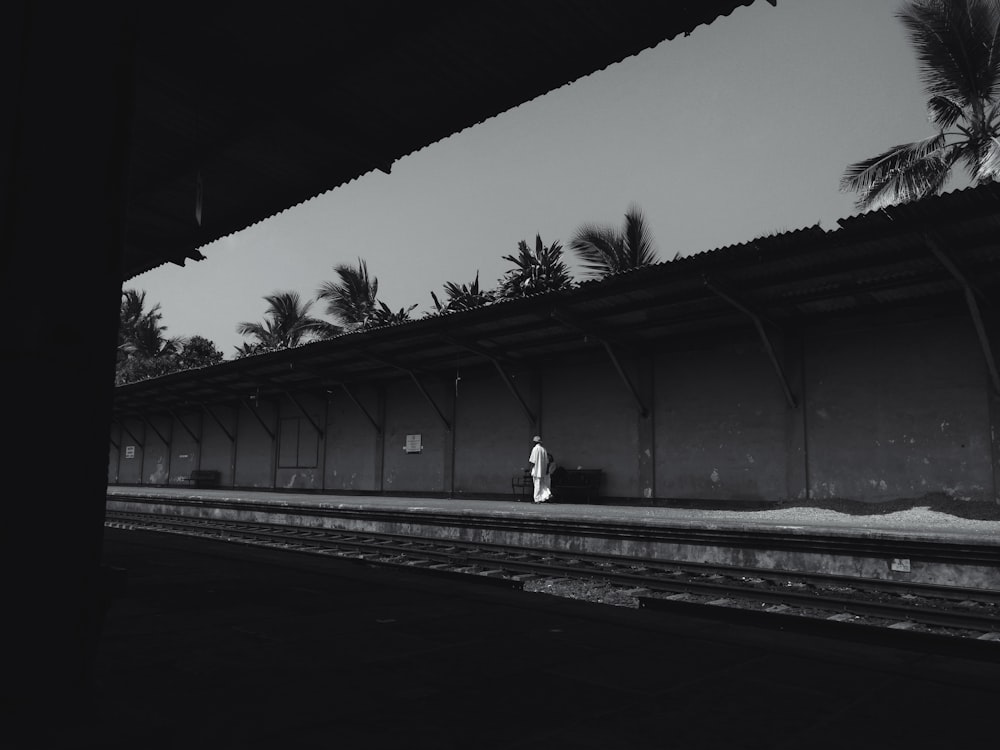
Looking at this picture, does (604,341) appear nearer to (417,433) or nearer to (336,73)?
(417,433)

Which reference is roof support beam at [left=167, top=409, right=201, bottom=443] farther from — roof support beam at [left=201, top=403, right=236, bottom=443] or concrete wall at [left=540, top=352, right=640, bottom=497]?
concrete wall at [left=540, top=352, right=640, bottom=497]

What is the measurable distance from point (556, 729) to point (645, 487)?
1432 cm

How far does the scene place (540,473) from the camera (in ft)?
57.1

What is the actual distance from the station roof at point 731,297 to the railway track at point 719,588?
16.4 feet

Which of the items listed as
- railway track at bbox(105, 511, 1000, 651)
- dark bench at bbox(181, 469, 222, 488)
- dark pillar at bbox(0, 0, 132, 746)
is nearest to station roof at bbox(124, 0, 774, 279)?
dark pillar at bbox(0, 0, 132, 746)

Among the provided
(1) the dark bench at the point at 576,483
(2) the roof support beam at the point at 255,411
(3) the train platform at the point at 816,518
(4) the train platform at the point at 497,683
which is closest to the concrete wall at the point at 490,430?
(1) the dark bench at the point at 576,483

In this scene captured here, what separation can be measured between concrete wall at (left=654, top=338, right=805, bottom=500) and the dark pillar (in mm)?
13743

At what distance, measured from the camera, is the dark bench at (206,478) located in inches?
1126

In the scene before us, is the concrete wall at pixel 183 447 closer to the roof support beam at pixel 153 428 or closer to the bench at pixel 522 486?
the roof support beam at pixel 153 428

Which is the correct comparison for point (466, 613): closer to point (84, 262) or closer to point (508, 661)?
point (508, 661)

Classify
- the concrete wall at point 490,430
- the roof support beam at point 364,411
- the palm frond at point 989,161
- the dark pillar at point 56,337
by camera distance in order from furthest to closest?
the roof support beam at point 364,411 < the palm frond at point 989,161 < the concrete wall at point 490,430 < the dark pillar at point 56,337

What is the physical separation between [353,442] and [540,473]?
335 inches

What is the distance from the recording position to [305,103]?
591cm

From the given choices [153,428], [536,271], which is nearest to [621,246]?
[536,271]
